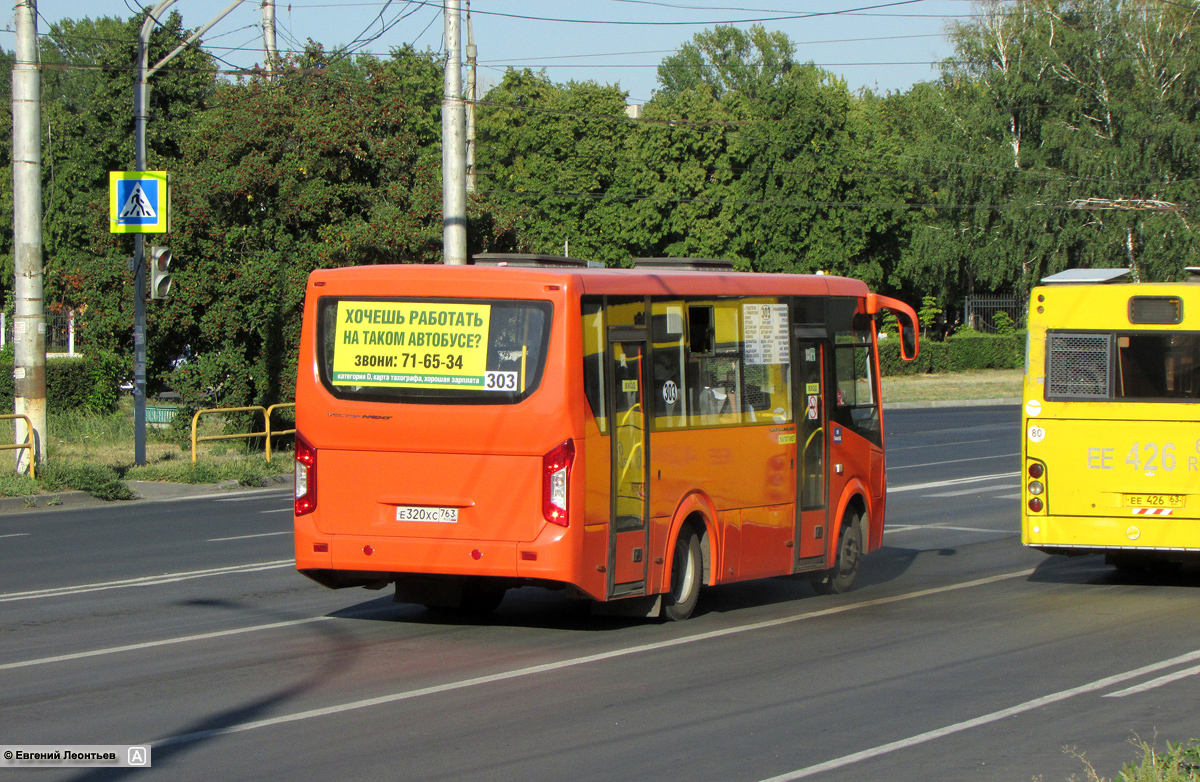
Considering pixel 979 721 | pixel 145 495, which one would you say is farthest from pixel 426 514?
pixel 145 495

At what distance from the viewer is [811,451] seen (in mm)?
12055

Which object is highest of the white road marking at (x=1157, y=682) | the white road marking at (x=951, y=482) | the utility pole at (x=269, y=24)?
the utility pole at (x=269, y=24)

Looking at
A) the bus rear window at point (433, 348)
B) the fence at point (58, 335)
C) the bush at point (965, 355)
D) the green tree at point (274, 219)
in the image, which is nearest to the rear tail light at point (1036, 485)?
the bus rear window at point (433, 348)

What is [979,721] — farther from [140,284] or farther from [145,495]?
[140,284]

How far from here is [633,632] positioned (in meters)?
10.3

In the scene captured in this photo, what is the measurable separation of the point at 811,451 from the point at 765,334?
1.14m

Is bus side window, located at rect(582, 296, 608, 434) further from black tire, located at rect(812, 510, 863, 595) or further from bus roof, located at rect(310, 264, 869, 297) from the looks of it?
black tire, located at rect(812, 510, 863, 595)

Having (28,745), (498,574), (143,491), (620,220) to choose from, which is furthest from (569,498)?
(620,220)

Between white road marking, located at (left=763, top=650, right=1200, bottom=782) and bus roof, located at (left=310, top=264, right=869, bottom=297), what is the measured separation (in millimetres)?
3831

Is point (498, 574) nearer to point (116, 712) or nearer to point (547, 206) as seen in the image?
point (116, 712)

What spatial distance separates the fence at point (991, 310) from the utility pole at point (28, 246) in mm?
52793

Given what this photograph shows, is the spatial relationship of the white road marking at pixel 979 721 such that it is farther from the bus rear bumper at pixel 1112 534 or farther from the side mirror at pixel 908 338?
the side mirror at pixel 908 338

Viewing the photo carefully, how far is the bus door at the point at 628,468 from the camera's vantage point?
9.90 m

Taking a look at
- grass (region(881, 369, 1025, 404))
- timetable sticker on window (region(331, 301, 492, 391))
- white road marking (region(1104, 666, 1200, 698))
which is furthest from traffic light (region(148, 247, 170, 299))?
grass (region(881, 369, 1025, 404))
